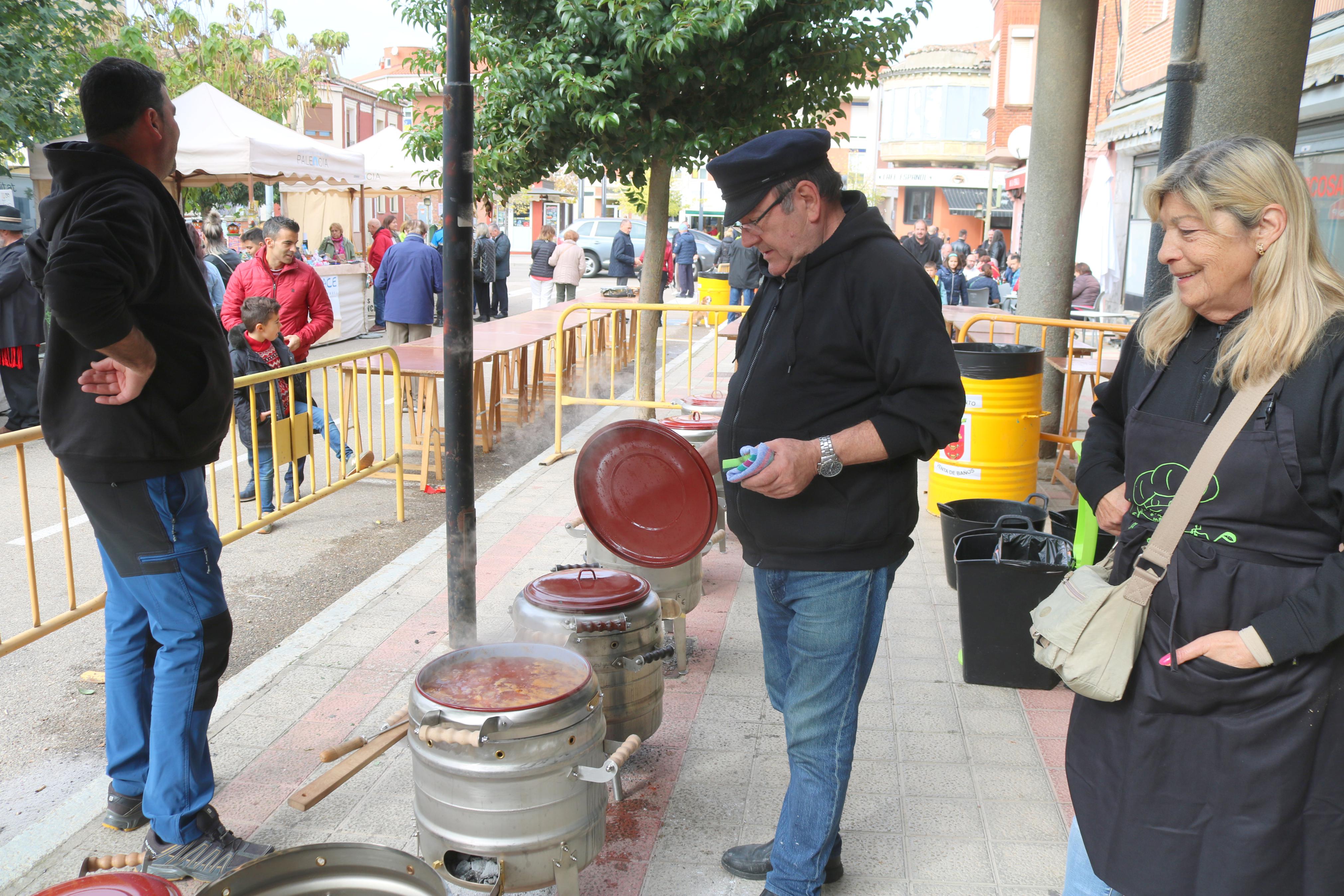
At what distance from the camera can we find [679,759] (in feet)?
12.2

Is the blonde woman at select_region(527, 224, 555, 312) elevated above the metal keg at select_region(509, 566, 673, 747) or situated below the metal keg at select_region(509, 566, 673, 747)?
above

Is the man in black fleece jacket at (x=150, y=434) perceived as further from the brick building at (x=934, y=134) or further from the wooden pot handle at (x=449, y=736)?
the brick building at (x=934, y=134)

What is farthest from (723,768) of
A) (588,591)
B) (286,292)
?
(286,292)

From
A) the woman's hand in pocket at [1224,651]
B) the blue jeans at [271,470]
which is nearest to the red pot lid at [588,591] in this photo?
the woman's hand in pocket at [1224,651]

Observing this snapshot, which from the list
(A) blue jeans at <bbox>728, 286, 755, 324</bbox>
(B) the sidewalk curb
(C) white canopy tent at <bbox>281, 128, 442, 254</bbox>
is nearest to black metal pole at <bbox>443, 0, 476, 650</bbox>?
(B) the sidewalk curb

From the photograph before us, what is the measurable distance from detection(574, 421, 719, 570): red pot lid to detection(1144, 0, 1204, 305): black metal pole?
7.23 ft

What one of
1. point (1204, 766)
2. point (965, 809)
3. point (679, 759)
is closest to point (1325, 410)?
point (1204, 766)

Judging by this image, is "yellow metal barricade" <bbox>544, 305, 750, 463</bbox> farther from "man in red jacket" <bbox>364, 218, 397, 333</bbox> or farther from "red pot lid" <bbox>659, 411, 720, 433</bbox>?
"man in red jacket" <bbox>364, 218, 397, 333</bbox>

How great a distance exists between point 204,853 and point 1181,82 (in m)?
4.40

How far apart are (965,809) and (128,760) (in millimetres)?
2646

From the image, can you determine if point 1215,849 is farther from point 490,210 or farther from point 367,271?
→ point 367,271

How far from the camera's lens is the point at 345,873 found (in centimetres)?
226

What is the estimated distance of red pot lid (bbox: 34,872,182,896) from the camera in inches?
69.8

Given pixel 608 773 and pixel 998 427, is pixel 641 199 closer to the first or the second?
pixel 998 427
